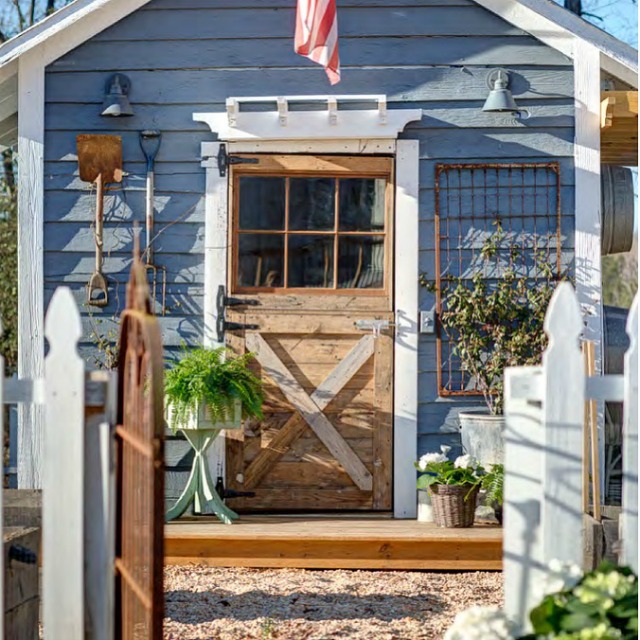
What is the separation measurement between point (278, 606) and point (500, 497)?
63.2 inches

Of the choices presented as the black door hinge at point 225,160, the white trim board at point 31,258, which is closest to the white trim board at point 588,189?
the black door hinge at point 225,160

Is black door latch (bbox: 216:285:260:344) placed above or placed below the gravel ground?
above

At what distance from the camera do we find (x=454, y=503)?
577 centimetres

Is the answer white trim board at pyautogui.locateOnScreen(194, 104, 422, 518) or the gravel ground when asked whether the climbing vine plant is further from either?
the gravel ground

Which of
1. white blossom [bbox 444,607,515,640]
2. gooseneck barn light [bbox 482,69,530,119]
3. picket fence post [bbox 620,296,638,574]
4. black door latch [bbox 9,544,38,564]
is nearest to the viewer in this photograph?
white blossom [bbox 444,607,515,640]

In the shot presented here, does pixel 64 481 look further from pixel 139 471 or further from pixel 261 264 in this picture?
pixel 261 264

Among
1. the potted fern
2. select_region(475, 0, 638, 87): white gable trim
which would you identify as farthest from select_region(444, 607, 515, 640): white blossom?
select_region(475, 0, 638, 87): white gable trim

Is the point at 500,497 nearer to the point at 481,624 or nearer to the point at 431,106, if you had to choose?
the point at 431,106

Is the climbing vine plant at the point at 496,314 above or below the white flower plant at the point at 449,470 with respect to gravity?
above

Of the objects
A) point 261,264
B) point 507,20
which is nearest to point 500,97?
point 507,20

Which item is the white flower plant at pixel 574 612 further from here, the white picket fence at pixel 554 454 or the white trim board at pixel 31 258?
the white trim board at pixel 31 258

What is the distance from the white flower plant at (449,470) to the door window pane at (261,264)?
1539 millimetres

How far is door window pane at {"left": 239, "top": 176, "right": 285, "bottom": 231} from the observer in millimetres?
6855

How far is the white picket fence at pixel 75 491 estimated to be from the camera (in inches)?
116
